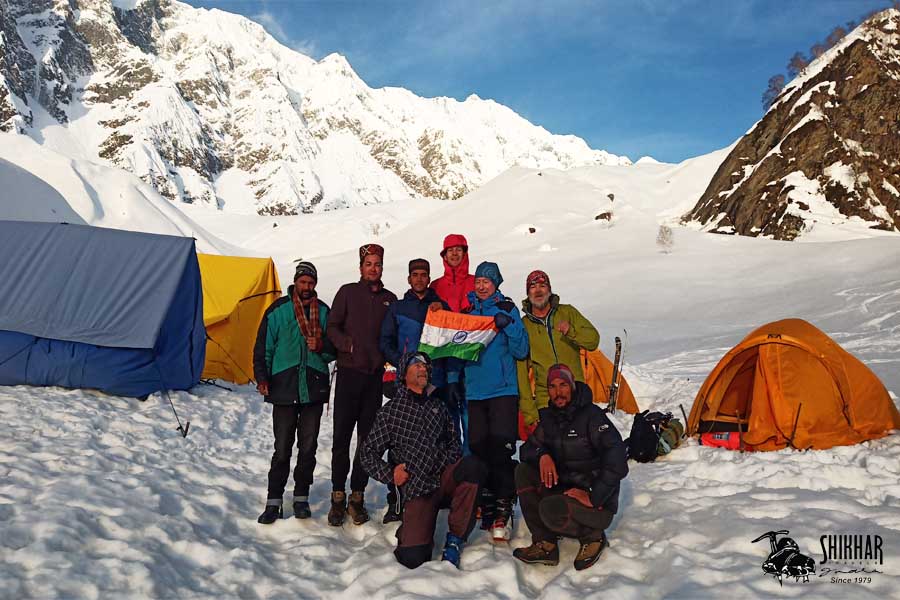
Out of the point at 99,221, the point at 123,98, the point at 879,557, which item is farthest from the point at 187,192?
the point at 879,557

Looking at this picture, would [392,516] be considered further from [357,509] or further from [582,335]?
[582,335]

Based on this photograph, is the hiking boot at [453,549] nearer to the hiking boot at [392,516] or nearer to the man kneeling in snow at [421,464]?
the man kneeling in snow at [421,464]

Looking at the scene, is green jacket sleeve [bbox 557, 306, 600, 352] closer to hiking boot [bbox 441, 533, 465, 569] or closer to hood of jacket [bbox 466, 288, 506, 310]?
hood of jacket [bbox 466, 288, 506, 310]

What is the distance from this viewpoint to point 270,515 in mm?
4641

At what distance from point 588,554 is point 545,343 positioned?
1675 millimetres

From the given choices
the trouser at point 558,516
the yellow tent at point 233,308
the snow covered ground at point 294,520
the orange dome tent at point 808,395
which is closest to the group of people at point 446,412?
the trouser at point 558,516

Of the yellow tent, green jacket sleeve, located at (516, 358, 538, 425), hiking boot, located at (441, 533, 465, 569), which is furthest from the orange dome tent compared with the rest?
the yellow tent

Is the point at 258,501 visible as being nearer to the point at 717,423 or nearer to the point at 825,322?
the point at 717,423

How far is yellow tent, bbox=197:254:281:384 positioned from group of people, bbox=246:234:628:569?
19.8 ft

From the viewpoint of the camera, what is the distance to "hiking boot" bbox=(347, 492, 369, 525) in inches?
185

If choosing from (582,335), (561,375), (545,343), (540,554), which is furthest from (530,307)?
(540,554)

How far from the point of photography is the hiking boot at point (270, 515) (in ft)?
15.2

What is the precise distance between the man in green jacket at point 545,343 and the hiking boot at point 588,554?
3.68ft

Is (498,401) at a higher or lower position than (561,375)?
lower
